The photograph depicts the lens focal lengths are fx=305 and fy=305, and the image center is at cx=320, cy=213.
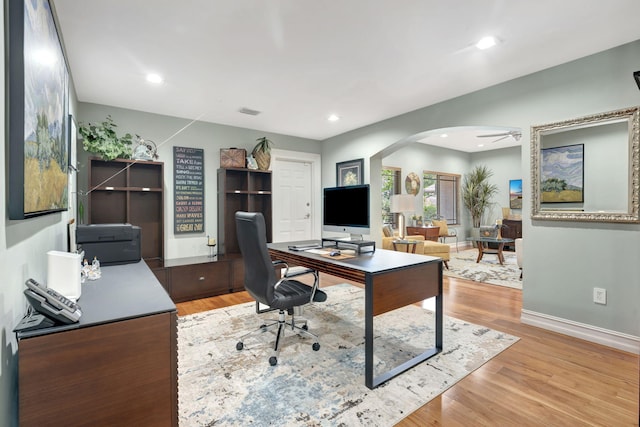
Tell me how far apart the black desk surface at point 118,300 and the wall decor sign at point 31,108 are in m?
0.40

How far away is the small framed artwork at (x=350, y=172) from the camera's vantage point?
4941 mm

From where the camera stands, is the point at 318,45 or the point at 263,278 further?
the point at 318,45

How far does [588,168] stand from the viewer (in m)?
2.72

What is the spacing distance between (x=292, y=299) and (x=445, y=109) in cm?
293

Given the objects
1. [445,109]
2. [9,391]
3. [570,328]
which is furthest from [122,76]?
[570,328]

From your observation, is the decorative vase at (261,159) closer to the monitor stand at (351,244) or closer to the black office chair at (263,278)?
the monitor stand at (351,244)

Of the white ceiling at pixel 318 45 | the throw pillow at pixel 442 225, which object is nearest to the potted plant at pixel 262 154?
the white ceiling at pixel 318 45

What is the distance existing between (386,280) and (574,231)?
202cm

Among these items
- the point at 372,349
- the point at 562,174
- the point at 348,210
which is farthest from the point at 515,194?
the point at 372,349

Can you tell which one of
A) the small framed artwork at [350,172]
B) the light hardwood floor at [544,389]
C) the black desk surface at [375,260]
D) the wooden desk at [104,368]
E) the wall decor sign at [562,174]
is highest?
the small framed artwork at [350,172]

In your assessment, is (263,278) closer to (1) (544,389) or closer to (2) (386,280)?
(2) (386,280)

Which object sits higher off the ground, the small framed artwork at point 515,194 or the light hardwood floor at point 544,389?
the small framed artwork at point 515,194

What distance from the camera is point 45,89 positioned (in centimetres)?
131

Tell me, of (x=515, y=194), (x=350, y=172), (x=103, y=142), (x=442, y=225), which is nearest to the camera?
(x=103, y=142)
